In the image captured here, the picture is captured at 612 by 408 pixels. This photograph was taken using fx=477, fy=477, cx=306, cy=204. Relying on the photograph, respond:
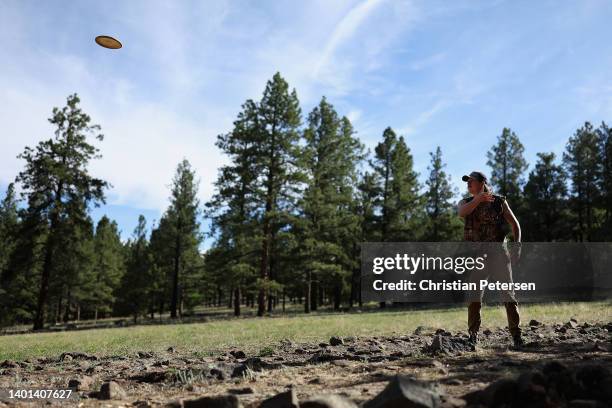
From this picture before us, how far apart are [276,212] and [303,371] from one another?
22.8 m

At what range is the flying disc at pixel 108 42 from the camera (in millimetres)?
7303

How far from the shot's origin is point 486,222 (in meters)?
6.09

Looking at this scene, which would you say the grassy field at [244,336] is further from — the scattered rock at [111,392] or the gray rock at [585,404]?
the gray rock at [585,404]

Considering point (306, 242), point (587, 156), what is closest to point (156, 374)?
point (306, 242)

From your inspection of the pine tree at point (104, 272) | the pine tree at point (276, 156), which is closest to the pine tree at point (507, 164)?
the pine tree at point (276, 156)

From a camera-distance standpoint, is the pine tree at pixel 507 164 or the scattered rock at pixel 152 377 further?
the pine tree at pixel 507 164

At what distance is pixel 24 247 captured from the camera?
91.9ft

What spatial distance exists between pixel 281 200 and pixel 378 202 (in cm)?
1244

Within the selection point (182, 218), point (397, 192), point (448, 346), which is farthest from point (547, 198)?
point (448, 346)

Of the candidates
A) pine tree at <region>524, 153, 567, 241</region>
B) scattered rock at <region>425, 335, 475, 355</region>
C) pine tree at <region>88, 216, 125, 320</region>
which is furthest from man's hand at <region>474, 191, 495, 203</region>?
pine tree at <region>88, 216, 125, 320</region>

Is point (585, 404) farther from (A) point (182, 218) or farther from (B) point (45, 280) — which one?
(A) point (182, 218)

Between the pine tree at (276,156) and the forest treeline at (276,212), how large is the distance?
7 cm

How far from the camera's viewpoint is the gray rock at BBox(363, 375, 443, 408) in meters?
2.82

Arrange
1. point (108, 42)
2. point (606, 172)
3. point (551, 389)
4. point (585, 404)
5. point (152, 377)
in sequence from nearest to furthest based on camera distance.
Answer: point (585, 404), point (551, 389), point (152, 377), point (108, 42), point (606, 172)
